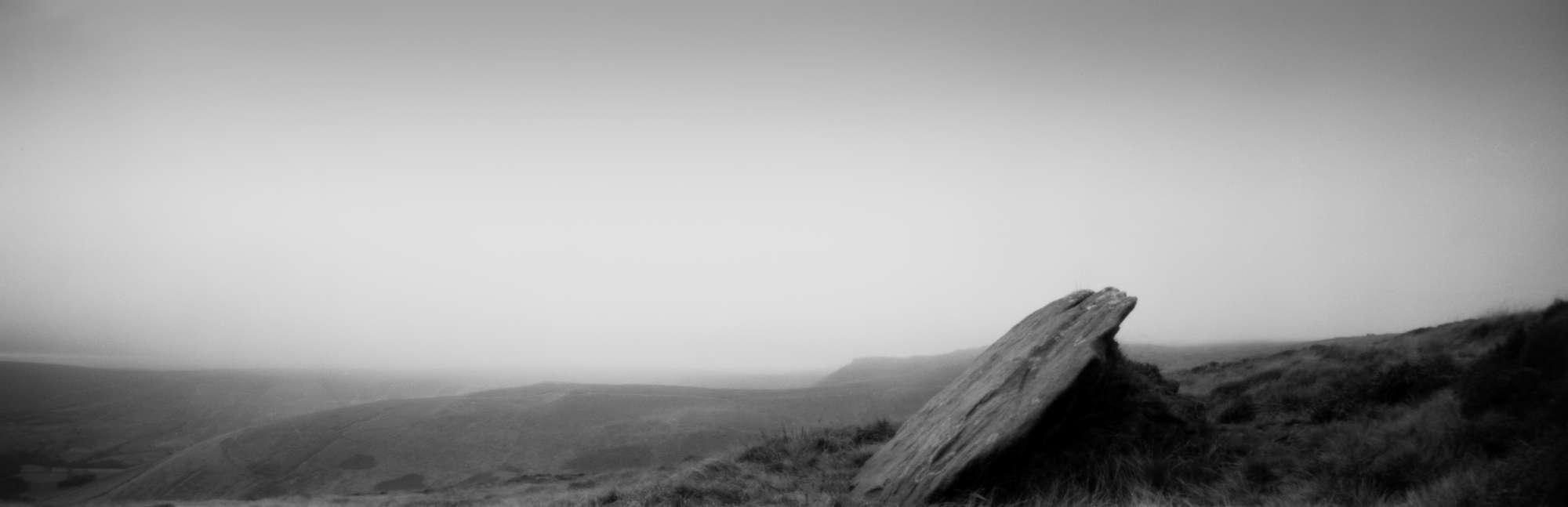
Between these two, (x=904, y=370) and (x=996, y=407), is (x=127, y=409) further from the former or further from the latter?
(x=996, y=407)

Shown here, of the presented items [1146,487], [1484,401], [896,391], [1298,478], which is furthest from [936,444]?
[896,391]

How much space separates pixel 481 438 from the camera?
255 ft

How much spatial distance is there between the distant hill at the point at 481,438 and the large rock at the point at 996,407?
53.7 metres

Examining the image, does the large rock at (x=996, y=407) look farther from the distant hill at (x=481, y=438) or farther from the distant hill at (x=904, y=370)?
the distant hill at (x=904, y=370)

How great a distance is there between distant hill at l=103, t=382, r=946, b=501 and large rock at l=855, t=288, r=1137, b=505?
5373cm

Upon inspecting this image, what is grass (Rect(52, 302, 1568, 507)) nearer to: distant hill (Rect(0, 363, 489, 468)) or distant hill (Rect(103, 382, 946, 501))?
distant hill (Rect(103, 382, 946, 501))

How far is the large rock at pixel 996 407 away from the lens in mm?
9508

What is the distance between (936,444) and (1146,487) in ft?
11.3

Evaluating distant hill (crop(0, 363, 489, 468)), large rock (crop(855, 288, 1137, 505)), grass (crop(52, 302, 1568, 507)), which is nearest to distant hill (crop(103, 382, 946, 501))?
distant hill (crop(0, 363, 489, 468))

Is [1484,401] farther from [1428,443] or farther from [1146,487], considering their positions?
[1146,487]

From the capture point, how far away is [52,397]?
171625 millimetres

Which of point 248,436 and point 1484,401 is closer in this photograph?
point 1484,401

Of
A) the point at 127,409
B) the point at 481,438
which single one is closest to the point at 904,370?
the point at 481,438

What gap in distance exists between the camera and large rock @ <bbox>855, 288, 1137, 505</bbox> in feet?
31.2
